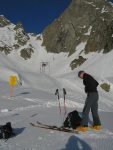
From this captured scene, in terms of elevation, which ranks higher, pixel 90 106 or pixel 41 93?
pixel 41 93

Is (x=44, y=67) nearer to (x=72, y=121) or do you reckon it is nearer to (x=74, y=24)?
(x=74, y=24)

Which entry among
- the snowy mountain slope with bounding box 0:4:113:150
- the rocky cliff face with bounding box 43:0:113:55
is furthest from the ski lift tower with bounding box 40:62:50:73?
the rocky cliff face with bounding box 43:0:113:55

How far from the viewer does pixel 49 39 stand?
531ft

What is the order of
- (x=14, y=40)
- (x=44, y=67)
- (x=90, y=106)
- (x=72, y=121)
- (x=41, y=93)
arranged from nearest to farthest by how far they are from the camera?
(x=72, y=121) < (x=90, y=106) < (x=41, y=93) < (x=44, y=67) < (x=14, y=40)

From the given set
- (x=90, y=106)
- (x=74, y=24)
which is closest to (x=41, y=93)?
(x=90, y=106)

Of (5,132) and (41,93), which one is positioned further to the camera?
(41,93)

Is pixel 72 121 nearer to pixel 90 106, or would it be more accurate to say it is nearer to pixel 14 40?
pixel 90 106

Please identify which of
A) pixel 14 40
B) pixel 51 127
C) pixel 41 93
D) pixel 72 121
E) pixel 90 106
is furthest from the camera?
pixel 14 40

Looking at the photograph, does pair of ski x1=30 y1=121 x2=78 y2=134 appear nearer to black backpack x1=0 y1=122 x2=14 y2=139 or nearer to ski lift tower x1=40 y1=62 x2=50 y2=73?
black backpack x1=0 y1=122 x2=14 y2=139

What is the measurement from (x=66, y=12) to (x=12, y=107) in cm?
14717

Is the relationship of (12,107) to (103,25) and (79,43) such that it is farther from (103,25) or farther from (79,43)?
(79,43)

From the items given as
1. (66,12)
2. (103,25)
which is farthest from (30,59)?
(103,25)

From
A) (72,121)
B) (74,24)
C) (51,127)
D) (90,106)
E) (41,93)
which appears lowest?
(51,127)

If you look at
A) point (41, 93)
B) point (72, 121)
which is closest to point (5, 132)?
point (72, 121)
